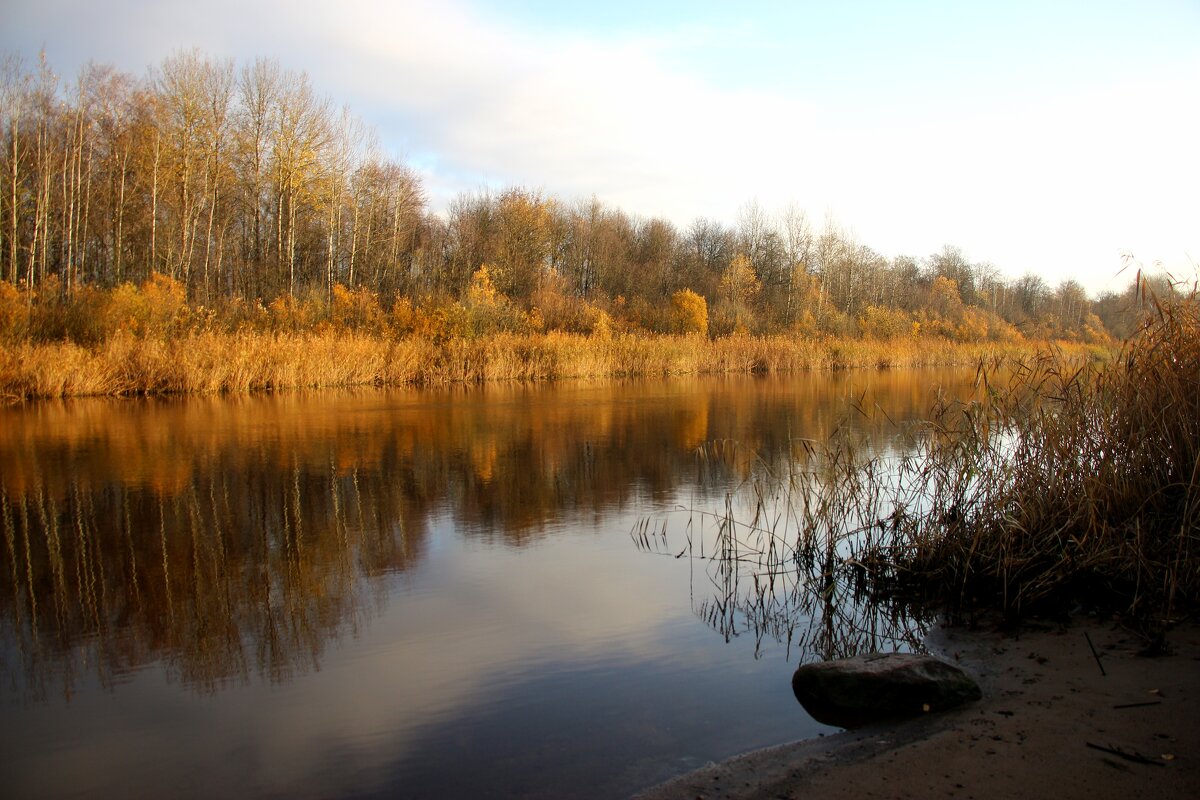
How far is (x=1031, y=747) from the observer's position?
9.24ft

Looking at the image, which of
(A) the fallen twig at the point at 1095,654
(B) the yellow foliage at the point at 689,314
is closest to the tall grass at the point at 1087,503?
(A) the fallen twig at the point at 1095,654

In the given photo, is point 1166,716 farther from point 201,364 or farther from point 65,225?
point 65,225

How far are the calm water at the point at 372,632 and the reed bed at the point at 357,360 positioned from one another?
937 cm

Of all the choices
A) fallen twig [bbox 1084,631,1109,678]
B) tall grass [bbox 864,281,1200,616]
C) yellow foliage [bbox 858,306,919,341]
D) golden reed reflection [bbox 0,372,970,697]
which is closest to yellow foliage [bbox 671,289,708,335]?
yellow foliage [bbox 858,306,919,341]

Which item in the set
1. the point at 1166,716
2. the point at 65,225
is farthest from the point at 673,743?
the point at 65,225

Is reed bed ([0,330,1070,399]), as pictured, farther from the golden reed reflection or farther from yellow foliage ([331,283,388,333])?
the golden reed reflection

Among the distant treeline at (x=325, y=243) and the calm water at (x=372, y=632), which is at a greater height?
the distant treeline at (x=325, y=243)

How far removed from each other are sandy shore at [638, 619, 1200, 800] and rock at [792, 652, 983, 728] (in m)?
0.08

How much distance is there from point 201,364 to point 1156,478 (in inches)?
804

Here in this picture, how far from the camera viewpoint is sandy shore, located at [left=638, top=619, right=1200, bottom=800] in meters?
2.57

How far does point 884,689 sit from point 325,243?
3857cm

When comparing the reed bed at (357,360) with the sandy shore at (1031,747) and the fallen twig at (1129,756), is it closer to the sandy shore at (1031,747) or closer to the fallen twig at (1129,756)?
the sandy shore at (1031,747)

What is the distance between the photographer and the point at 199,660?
414cm

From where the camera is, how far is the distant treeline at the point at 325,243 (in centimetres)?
2803
